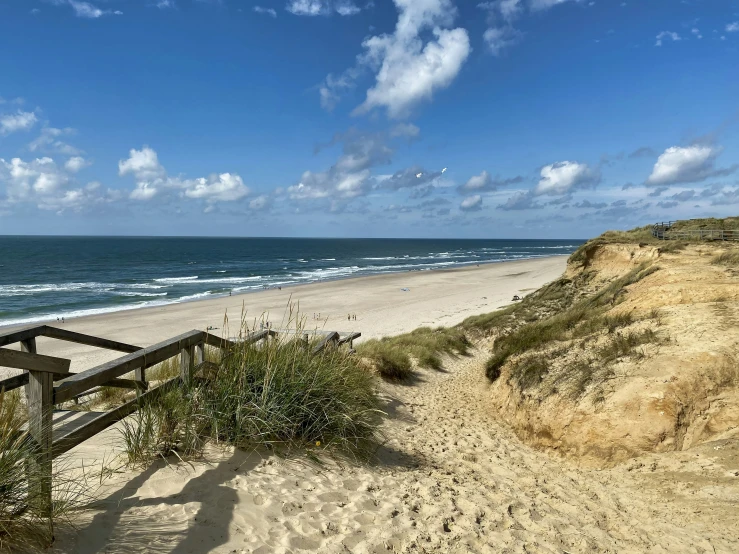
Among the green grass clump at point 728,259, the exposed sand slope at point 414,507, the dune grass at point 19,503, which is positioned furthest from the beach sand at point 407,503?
the green grass clump at point 728,259

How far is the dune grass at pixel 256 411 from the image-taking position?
14.2 ft

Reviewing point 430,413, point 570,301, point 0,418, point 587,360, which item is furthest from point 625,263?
point 0,418

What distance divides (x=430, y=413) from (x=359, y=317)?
62.9 ft

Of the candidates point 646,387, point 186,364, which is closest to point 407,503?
point 186,364

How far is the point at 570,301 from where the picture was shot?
1870 centimetres

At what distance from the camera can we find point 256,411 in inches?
191

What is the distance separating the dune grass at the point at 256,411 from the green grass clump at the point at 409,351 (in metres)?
4.79

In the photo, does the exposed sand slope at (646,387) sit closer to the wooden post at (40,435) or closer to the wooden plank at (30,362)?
the wooden post at (40,435)

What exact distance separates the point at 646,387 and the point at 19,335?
7.04 meters

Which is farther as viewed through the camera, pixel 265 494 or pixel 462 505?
pixel 462 505

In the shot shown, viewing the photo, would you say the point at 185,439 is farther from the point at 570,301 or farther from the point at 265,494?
the point at 570,301

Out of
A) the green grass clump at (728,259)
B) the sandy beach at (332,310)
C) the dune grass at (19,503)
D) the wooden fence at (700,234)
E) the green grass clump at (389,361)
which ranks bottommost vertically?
the sandy beach at (332,310)

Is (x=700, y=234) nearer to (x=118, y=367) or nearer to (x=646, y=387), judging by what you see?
(x=646, y=387)

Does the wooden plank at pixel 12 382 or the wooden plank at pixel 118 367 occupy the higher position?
the wooden plank at pixel 118 367
